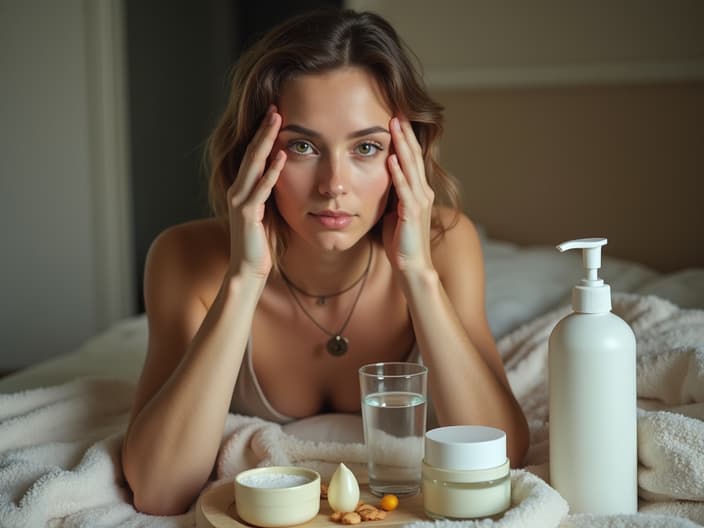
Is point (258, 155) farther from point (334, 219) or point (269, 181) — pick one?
point (334, 219)

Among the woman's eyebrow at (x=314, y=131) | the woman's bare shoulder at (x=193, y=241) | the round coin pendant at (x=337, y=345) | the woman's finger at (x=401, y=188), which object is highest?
the woman's eyebrow at (x=314, y=131)

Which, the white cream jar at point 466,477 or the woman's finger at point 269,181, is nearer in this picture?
the white cream jar at point 466,477

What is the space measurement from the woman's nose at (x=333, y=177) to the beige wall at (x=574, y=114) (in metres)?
A: 1.68

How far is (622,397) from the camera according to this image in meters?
1.00

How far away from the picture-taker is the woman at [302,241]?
1.27 metres

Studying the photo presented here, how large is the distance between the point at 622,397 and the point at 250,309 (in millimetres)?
538

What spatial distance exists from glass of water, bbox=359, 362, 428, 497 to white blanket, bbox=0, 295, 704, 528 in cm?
10

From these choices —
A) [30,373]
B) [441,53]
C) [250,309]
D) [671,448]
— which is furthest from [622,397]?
[441,53]

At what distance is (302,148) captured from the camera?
51.7 inches

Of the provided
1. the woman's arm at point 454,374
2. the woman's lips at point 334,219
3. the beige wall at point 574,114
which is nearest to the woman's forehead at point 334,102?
the woman's lips at point 334,219

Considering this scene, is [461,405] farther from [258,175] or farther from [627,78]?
[627,78]

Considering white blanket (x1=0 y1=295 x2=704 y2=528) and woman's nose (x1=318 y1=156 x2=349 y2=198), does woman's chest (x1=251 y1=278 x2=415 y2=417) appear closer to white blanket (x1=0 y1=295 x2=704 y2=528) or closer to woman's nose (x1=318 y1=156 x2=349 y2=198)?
white blanket (x1=0 y1=295 x2=704 y2=528)

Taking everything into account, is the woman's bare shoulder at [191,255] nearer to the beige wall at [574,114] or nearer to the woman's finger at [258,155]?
the woman's finger at [258,155]

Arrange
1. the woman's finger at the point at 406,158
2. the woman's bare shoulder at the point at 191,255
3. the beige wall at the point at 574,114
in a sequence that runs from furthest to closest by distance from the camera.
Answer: the beige wall at the point at 574,114, the woman's bare shoulder at the point at 191,255, the woman's finger at the point at 406,158
